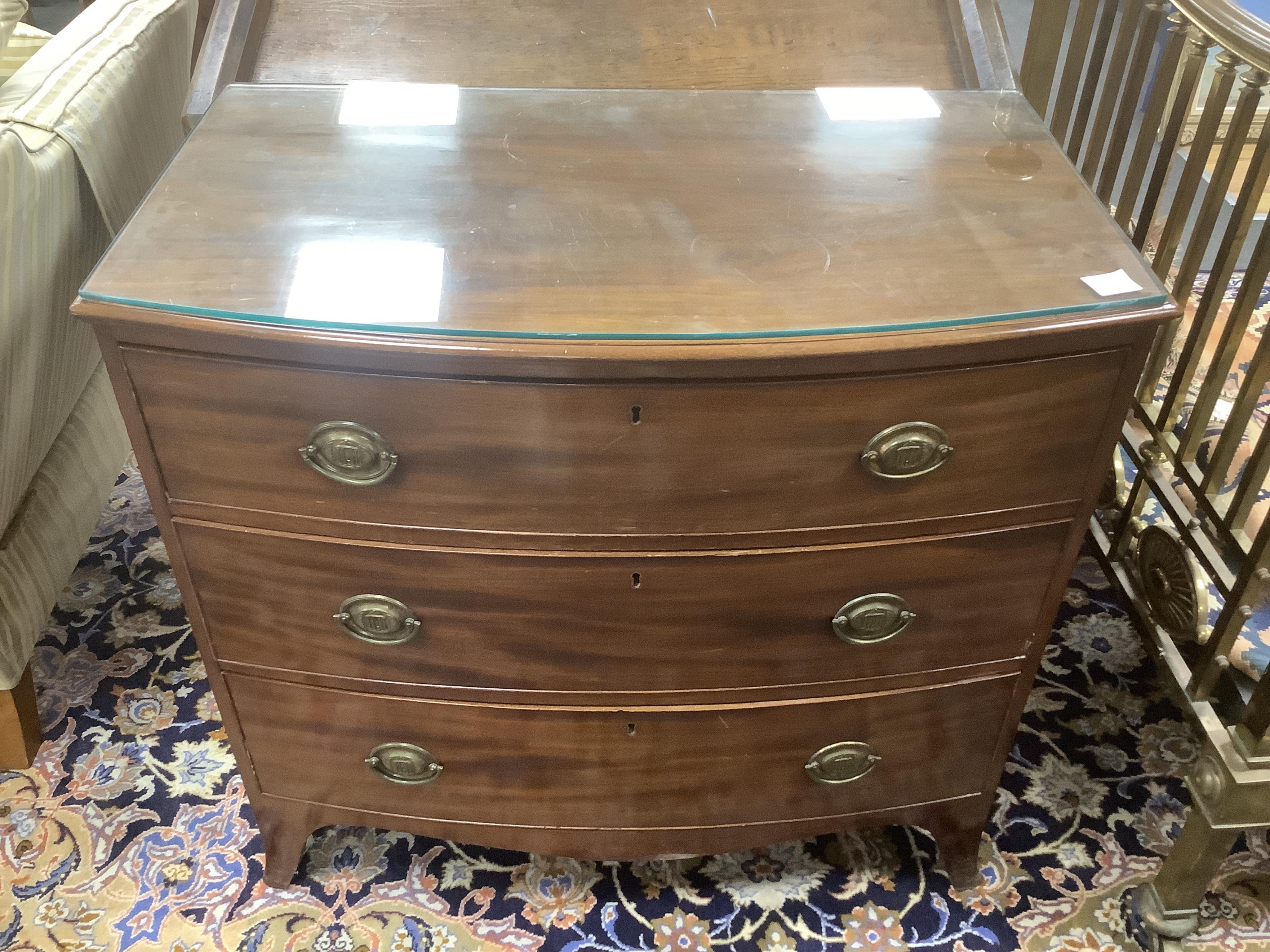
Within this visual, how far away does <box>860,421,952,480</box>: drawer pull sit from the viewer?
0.89m

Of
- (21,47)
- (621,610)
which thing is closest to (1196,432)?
(621,610)

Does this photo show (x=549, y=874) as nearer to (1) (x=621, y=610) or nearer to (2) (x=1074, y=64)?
(1) (x=621, y=610)

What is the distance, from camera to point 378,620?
40.8 inches

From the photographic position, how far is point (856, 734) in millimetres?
1165

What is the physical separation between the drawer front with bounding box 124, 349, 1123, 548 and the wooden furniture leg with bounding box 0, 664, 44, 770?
28.8 inches

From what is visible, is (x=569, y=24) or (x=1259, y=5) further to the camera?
(x=1259, y=5)

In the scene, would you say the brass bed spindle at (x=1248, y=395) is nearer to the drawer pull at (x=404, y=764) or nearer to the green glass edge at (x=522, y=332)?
the green glass edge at (x=522, y=332)

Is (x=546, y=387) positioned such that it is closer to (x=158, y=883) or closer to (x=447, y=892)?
(x=447, y=892)

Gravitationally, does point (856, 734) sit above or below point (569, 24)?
below

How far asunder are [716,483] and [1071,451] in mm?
334

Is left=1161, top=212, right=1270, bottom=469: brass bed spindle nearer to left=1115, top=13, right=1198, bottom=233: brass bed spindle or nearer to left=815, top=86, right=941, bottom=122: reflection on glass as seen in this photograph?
left=1115, top=13, right=1198, bottom=233: brass bed spindle

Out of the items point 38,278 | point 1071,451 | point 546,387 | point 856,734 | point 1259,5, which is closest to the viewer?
point 546,387

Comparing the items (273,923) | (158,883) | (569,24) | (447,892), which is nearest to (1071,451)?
(569,24)

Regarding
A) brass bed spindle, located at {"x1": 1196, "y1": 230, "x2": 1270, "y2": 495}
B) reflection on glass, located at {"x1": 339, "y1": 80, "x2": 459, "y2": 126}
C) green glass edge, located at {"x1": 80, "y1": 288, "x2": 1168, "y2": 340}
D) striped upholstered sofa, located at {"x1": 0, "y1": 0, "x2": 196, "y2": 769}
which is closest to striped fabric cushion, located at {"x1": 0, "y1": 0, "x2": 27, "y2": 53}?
striped upholstered sofa, located at {"x1": 0, "y1": 0, "x2": 196, "y2": 769}
